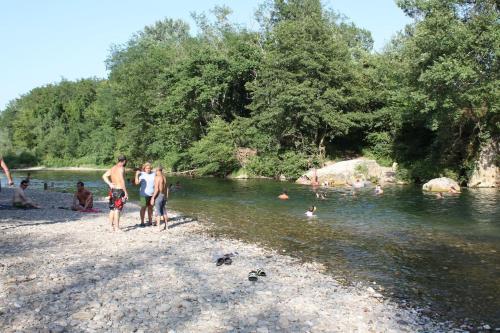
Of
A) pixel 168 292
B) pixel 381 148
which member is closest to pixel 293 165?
pixel 381 148

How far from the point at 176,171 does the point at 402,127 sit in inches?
1132

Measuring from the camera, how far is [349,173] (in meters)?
41.3

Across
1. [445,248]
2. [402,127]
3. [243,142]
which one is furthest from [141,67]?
[445,248]

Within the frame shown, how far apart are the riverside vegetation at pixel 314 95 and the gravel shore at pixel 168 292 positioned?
23.6 meters

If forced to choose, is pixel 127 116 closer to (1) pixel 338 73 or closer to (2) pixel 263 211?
(1) pixel 338 73

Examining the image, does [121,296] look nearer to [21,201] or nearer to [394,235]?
[394,235]

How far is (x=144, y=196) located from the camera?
1722 cm

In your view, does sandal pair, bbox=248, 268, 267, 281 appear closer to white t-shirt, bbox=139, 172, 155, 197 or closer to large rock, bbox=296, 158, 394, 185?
white t-shirt, bbox=139, 172, 155, 197

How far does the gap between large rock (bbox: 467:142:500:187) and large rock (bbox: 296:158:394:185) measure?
300 inches

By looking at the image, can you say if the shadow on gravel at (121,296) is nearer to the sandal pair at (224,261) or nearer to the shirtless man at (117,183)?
the sandal pair at (224,261)

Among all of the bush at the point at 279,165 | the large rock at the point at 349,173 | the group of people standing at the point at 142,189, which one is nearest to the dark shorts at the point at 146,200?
the group of people standing at the point at 142,189

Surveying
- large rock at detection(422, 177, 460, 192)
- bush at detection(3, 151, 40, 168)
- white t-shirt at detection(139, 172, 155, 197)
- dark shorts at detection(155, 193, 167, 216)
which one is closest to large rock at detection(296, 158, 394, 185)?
large rock at detection(422, 177, 460, 192)

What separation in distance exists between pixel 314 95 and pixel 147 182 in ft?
101

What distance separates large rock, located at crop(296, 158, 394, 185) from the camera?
40.9 m
